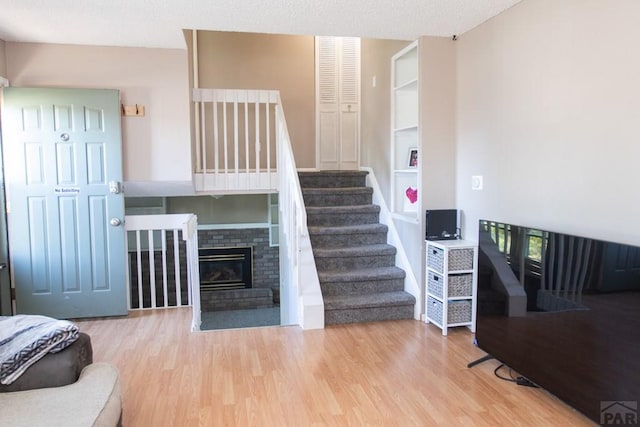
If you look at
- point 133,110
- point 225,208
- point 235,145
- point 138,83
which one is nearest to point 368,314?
point 235,145

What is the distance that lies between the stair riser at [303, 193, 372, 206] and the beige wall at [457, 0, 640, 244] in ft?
4.99

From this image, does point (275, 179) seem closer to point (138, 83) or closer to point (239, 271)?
point (138, 83)

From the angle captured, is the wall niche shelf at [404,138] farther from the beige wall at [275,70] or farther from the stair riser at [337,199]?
the beige wall at [275,70]

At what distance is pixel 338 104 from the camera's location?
588 centimetres

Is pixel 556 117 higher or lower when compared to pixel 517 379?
higher

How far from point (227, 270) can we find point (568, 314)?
5215 mm

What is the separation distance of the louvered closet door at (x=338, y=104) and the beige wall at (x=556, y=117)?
230cm


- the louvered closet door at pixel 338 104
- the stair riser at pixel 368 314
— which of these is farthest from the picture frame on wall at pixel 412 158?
the louvered closet door at pixel 338 104

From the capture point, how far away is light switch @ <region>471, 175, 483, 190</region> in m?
3.49

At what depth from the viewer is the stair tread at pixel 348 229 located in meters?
4.48

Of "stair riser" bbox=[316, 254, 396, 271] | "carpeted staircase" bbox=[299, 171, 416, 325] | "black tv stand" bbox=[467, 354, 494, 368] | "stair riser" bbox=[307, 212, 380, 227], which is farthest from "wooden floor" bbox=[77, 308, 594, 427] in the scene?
"stair riser" bbox=[307, 212, 380, 227]

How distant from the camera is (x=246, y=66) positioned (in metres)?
5.89

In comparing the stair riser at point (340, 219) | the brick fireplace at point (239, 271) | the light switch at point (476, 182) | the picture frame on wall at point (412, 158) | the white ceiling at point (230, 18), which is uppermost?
the white ceiling at point (230, 18)

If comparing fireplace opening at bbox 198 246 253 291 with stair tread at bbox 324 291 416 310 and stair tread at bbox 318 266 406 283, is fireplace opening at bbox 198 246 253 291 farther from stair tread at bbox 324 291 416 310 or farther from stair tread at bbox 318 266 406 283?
stair tread at bbox 324 291 416 310
